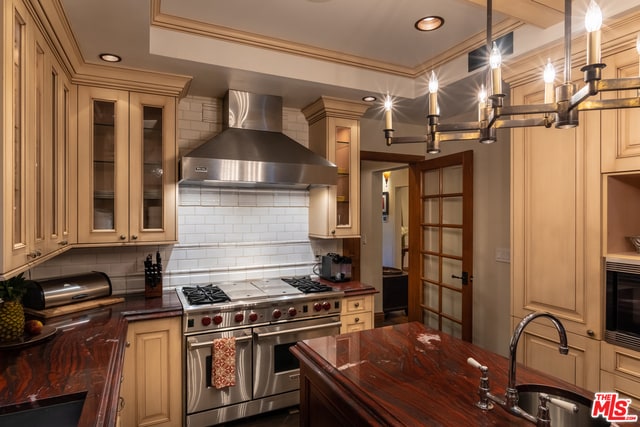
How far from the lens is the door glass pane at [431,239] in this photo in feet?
12.9

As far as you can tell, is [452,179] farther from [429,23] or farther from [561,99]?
[561,99]

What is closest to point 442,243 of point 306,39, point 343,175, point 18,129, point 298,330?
point 343,175

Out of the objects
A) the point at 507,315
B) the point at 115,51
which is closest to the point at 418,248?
the point at 507,315

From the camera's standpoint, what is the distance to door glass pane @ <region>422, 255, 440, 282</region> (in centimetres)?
394

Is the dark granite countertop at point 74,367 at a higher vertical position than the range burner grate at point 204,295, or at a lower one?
lower

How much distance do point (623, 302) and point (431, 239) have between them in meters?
2.09

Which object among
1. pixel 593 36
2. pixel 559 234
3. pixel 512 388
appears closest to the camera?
pixel 593 36

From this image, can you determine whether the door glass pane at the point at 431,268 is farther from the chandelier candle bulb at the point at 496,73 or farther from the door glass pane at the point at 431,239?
the chandelier candle bulb at the point at 496,73

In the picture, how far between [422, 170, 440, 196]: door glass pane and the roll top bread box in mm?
3133

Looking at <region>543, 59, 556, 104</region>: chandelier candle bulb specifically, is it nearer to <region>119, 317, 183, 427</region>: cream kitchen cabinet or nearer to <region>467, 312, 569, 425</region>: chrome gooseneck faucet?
<region>467, 312, 569, 425</region>: chrome gooseneck faucet

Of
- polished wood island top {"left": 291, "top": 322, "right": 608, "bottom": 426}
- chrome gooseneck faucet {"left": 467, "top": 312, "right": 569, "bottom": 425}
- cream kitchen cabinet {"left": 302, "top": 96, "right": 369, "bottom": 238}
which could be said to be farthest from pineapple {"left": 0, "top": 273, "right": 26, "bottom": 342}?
cream kitchen cabinet {"left": 302, "top": 96, "right": 369, "bottom": 238}

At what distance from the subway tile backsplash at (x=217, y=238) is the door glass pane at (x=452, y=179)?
1461 mm

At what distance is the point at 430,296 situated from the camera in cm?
403

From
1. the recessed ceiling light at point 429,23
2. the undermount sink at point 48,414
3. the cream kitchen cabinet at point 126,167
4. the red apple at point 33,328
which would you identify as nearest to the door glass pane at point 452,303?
the recessed ceiling light at point 429,23
